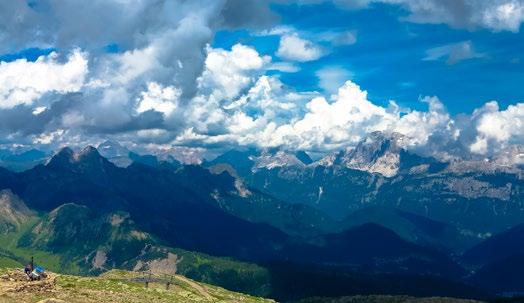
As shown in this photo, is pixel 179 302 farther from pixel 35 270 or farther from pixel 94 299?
pixel 35 270

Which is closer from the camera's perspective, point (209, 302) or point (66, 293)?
point (66, 293)

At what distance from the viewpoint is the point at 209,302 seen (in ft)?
532

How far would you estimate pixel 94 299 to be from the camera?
13025cm

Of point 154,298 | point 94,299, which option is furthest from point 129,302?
point 154,298

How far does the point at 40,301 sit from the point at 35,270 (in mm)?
45845

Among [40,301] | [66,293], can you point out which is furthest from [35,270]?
[40,301]

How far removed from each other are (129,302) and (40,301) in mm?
22590

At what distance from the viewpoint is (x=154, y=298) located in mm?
152750

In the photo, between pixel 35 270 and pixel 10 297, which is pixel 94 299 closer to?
pixel 10 297

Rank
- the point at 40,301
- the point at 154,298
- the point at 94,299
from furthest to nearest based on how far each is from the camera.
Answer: the point at 154,298, the point at 94,299, the point at 40,301

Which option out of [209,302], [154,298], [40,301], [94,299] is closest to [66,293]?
[94,299]

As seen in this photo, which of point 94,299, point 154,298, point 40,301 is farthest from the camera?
point 154,298

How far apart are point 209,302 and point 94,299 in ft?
132

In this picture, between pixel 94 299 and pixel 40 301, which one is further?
pixel 94 299
